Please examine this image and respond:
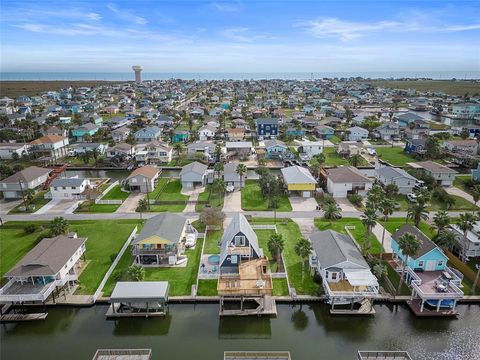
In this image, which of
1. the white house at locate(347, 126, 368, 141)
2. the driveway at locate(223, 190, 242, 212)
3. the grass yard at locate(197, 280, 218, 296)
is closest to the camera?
the grass yard at locate(197, 280, 218, 296)

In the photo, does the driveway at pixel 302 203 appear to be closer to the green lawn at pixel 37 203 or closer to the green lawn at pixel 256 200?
the green lawn at pixel 256 200

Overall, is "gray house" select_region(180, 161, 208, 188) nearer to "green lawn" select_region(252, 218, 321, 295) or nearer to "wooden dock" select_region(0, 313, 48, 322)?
"green lawn" select_region(252, 218, 321, 295)

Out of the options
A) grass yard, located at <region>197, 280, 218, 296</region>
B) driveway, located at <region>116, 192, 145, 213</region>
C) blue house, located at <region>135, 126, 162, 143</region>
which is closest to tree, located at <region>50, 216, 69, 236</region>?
driveway, located at <region>116, 192, 145, 213</region>

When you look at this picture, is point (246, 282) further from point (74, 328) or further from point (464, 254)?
point (464, 254)

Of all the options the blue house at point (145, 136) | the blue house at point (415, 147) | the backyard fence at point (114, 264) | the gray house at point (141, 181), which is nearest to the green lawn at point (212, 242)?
the backyard fence at point (114, 264)

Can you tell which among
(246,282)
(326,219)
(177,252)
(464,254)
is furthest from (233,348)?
(464,254)
